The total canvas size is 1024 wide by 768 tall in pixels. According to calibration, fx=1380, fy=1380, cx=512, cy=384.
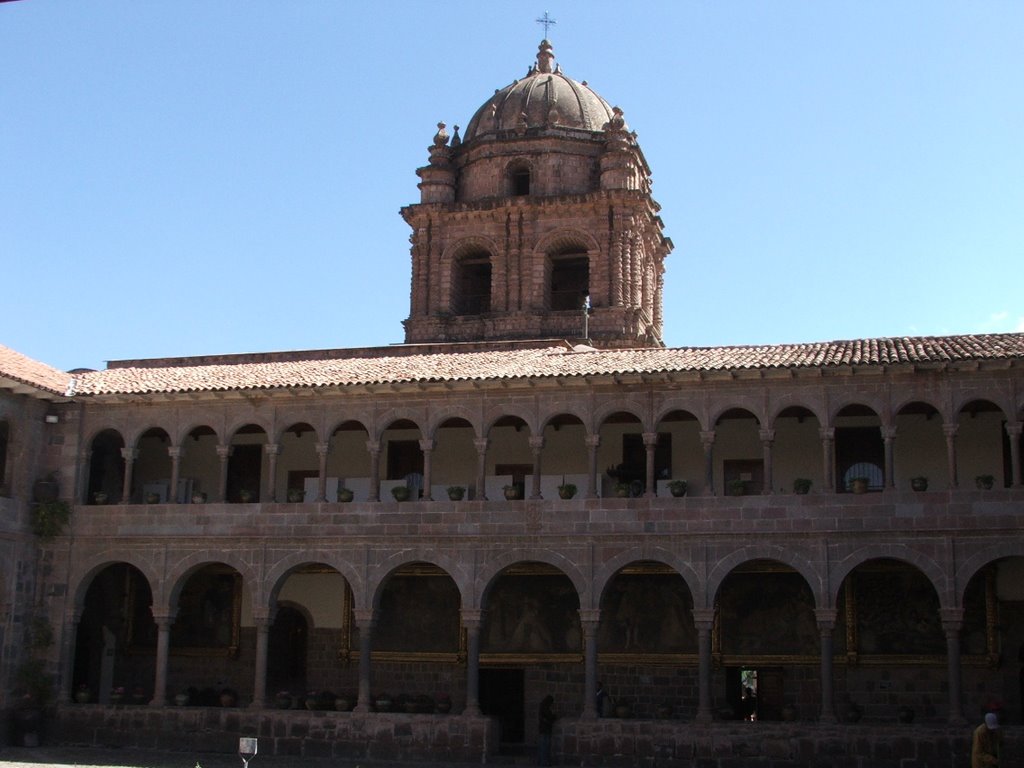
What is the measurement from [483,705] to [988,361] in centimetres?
1222

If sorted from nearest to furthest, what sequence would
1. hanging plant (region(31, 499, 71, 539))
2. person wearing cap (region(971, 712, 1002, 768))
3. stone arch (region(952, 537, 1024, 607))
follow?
person wearing cap (region(971, 712, 1002, 768)) < stone arch (region(952, 537, 1024, 607)) < hanging plant (region(31, 499, 71, 539))

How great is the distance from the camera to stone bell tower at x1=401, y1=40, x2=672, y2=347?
36281 mm

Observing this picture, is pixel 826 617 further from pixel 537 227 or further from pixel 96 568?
pixel 537 227

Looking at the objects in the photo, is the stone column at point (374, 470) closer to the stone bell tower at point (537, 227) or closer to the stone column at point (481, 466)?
the stone column at point (481, 466)

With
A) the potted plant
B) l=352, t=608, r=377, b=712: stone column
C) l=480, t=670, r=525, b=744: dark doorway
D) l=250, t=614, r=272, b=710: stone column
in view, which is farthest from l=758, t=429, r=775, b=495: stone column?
l=250, t=614, r=272, b=710: stone column

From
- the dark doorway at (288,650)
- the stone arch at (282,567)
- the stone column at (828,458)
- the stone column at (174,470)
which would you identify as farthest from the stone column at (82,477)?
the stone column at (828,458)

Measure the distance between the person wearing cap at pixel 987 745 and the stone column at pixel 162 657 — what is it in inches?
643

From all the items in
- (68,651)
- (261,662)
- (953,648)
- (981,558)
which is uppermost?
(981,558)

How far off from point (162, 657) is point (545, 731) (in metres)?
7.81

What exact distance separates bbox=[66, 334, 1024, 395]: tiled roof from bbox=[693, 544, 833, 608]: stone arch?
10.7 feet

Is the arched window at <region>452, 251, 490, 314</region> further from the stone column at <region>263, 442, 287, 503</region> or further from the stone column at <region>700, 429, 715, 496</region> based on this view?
the stone column at <region>700, 429, 715, 496</region>

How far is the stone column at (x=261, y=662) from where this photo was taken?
26.1 meters

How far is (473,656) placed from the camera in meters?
25.4

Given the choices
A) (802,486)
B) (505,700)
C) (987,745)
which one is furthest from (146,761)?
(987,745)
